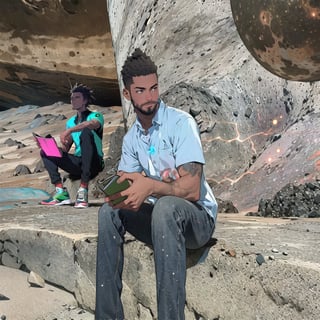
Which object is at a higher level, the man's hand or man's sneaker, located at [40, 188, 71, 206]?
the man's hand

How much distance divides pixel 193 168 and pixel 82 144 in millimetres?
1882

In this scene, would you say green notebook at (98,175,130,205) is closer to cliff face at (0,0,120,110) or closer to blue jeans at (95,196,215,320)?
blue jeans at (95,196,215,320)

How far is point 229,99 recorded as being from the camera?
15.5 ft

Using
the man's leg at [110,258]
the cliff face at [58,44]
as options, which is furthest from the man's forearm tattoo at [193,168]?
the cliff face at [58,44]

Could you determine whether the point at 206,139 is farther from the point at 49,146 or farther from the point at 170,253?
the point at 170,253

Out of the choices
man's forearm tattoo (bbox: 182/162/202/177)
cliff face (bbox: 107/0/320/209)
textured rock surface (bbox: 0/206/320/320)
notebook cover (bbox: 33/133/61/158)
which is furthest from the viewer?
cliff face (bbox: 107/0/320/209)

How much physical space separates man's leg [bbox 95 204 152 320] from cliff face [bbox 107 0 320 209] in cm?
200

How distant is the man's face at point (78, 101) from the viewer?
3631mm

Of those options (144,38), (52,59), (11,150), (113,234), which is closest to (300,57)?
(113,234)

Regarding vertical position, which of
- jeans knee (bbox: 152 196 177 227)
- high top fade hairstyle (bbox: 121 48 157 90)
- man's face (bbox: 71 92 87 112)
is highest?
high top fade hairstyle (bbox: 121 48 157 90)

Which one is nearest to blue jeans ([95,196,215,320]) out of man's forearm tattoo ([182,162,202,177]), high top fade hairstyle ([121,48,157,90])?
man's forearm tattoo ([182,162,202,177])

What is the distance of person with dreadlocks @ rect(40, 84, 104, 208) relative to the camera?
3.60 metres

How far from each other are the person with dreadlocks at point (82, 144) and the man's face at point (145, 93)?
1.65 m

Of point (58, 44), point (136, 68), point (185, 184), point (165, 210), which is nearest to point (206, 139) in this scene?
point (136, 68)
